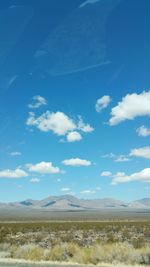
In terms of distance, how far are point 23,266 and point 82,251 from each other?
5533 mm

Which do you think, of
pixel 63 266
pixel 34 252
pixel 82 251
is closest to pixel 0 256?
pixel 34 252

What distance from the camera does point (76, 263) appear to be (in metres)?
25.8

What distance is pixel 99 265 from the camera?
2420 cm

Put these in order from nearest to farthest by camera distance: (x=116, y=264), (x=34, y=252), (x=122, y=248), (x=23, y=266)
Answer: (x=23, y=266) < (x=116, y=264) < (x=122, y=248) < (x=34, y=252)

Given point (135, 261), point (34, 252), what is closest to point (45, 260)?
point (34, 252)

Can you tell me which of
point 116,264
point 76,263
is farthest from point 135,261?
point 76,263

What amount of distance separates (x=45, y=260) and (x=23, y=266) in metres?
4.68

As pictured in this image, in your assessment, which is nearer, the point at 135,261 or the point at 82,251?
the point at 135,261

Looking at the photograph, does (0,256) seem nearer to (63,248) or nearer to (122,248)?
(63,248)

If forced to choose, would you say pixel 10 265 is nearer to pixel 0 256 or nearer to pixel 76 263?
pixel 76 263

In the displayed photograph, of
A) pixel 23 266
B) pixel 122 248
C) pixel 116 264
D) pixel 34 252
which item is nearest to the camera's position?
pixel 23 266

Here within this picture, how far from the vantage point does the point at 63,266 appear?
922 inches

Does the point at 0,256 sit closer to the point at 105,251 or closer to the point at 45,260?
the point at 45,260

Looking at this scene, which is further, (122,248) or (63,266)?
(122,248)
